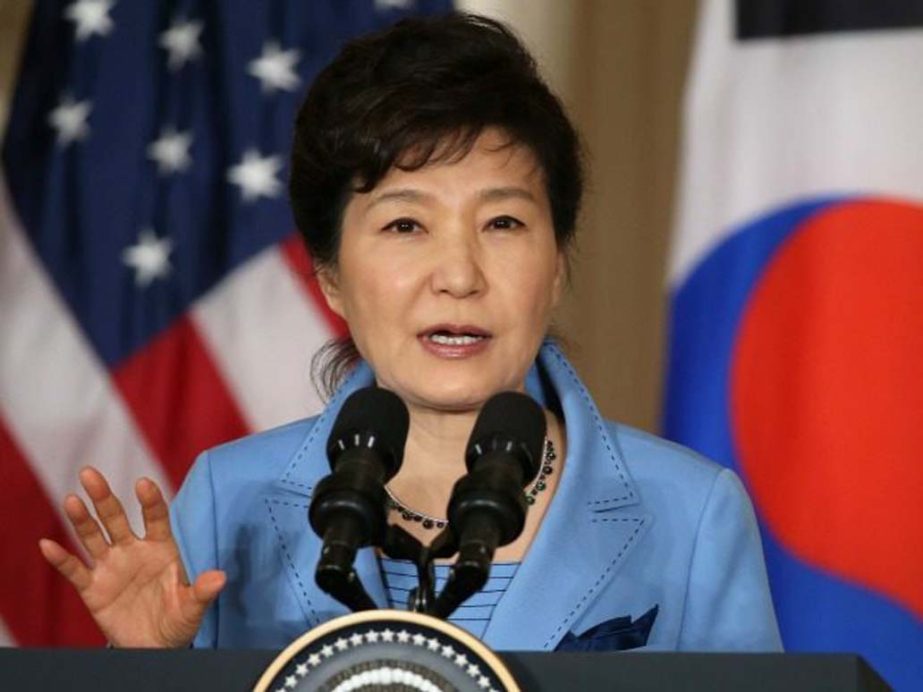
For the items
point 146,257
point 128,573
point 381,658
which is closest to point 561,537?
point 128,573

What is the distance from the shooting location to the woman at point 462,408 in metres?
2.00

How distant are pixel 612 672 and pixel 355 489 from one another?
0.22m

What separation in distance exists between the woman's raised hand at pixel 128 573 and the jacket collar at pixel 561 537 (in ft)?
0.87

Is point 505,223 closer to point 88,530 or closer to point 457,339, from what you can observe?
point 457,339

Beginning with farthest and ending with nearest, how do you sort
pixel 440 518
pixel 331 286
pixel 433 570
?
pixel 331 286, pixel 440 518, pixel 433 570

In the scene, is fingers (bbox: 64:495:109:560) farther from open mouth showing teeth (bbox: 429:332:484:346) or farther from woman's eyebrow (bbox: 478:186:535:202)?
woman's eyebrow (bbox: 478:186:535:202)

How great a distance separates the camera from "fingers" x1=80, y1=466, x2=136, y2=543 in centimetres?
170

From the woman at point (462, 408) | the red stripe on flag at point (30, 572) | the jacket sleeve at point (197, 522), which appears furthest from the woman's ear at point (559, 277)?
the red stripe on flag at point (30, 572)

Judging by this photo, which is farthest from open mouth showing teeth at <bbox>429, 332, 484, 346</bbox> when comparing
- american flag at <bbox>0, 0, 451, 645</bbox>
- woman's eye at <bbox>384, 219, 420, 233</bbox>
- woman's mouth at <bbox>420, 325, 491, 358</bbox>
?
american flag at <bbox>0, 0, 451, 645</bbox>

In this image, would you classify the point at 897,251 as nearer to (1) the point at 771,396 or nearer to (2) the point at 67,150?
(1) the point at 771,396

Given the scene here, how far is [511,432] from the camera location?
4.89 feet

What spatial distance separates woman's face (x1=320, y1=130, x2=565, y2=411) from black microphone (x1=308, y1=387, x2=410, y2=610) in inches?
19.7

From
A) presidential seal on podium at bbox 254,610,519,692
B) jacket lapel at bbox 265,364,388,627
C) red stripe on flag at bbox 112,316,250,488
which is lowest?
red stripe on flag at bbox 112,316,250,488

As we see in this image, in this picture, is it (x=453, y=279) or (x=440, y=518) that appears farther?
(x=440, y=518)
